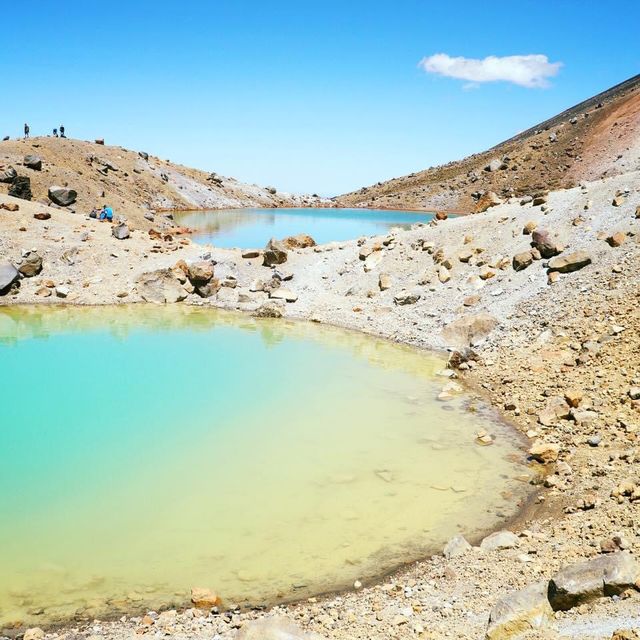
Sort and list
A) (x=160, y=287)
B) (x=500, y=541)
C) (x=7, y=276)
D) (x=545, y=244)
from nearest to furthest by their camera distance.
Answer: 1. (x=500, y=541)
2. (x=545, y=244)
3. (x=7, y=276)
4. (x=160, y=287)

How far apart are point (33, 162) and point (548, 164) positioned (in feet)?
212

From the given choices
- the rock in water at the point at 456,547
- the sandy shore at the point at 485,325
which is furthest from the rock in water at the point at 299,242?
the rock in water at the point at 456,547

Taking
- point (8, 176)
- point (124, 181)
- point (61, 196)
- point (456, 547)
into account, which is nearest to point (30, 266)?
point (61, 196)

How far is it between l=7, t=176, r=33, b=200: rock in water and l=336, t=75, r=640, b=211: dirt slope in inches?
2243

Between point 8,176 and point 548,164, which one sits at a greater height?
point 548,164

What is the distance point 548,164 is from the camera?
272 ft

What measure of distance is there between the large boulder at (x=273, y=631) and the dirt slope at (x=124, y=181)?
4855 centimetres

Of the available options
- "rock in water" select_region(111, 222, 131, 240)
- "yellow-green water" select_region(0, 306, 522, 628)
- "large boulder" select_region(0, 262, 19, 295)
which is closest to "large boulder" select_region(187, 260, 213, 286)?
"rock in water" select_region(111, 222, 131, 240)

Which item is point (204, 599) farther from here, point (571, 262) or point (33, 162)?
point (33, 162)

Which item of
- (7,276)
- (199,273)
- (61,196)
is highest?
(61,196)

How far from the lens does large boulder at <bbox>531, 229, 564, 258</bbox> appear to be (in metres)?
22.9

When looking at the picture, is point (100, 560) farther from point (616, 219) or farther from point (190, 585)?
point (616, 219)

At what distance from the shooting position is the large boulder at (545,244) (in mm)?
22922

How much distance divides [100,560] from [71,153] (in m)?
69.2
